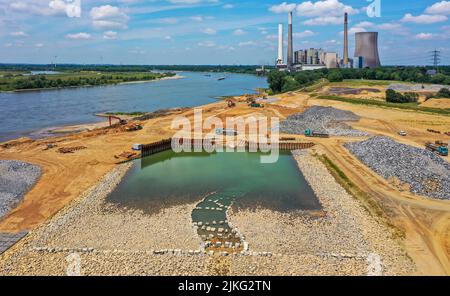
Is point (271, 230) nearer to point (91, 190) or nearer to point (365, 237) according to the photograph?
point (365, 237)

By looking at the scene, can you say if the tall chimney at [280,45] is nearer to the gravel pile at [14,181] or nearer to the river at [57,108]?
the river at [57,108]

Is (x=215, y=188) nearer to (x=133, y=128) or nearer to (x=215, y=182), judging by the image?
(x=215, y=182)

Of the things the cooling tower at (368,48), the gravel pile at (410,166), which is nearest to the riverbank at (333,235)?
the gravel pile at (410,166)

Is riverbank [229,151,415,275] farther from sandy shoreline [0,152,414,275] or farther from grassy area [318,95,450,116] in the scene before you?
grassy area [318,95,450,116]

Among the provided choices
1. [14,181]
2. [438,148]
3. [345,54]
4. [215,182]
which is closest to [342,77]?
[345,54]

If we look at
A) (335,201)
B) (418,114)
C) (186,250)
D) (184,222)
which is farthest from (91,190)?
(418,114)
